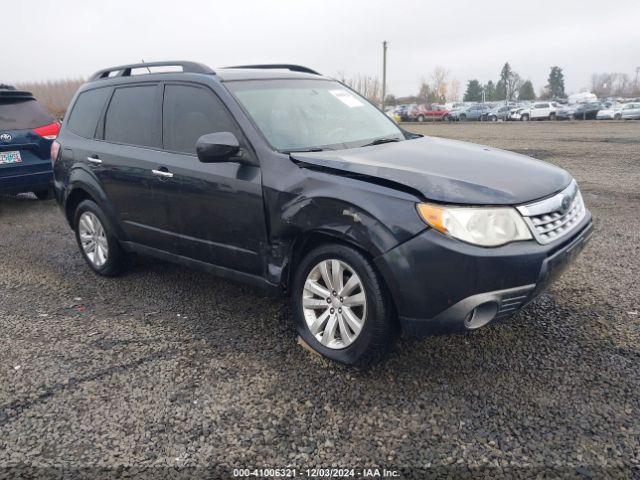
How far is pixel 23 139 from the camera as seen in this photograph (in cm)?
743

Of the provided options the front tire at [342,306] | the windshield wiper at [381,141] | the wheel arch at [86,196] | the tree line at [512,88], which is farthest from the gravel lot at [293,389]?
the tree line at [512,88]

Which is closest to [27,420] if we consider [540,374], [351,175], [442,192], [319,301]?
[319,301]

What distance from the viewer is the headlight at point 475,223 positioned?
2.70 meters

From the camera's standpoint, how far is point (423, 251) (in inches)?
107

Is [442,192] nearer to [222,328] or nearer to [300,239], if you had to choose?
[300,239]

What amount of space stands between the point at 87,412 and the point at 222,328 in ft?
3.77

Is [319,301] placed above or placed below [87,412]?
above

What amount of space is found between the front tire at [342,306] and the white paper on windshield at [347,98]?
1638 mm

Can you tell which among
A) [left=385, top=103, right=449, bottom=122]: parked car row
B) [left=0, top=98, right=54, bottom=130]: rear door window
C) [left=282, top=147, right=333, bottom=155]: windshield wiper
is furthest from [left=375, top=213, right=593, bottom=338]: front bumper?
[left=385, top=103, right=449, bottom=122]: parked car row

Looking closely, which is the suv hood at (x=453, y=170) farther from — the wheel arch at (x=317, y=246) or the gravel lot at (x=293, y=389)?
the gravel lot at (x=293, y=389)

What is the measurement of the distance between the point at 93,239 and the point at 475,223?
3764 mm

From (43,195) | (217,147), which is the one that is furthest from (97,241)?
(43,195)

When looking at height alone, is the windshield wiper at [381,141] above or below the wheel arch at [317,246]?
above

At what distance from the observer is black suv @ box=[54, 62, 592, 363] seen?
2.74m
